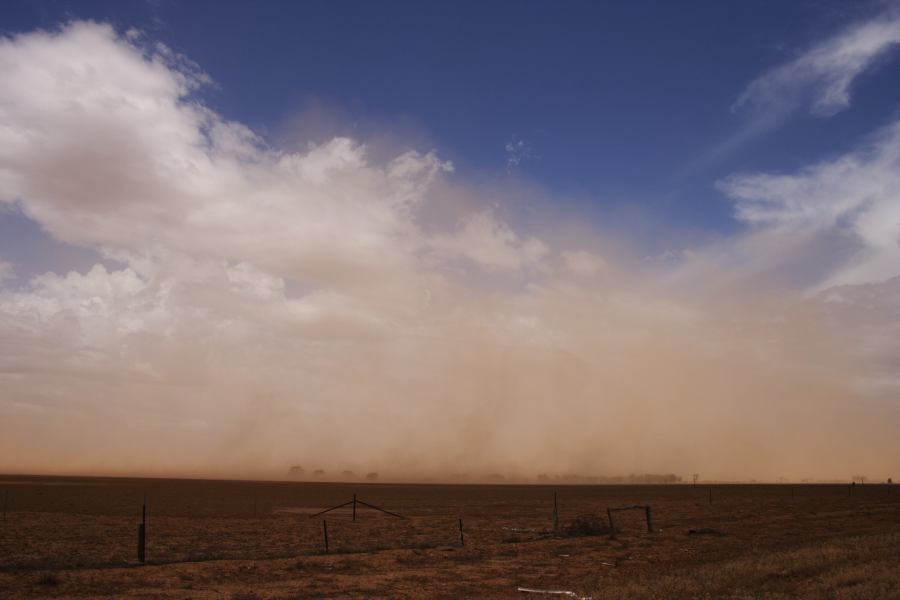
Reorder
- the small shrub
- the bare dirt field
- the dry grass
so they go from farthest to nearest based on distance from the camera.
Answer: the small shrub
the bare dirt field
the dry grass

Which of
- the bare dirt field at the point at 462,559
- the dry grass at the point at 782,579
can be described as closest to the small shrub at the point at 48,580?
the bare dirt field at the point at 462,559

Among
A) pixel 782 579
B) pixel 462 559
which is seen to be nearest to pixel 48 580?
→ pixel 462 559

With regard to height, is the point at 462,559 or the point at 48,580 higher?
the point at 48,580

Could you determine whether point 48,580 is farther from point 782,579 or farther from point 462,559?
point 782,579

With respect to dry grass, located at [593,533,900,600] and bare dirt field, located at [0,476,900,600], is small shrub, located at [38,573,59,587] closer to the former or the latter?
bare dirt field, located at [0,476,900,600]

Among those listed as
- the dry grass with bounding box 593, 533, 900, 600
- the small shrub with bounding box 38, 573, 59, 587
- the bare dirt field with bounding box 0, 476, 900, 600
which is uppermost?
the dry grass with bounding box 593, 533, 900, 600

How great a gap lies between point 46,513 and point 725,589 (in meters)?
60.8

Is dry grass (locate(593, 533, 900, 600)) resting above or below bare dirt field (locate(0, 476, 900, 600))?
above

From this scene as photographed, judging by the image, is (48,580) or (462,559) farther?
(462,559)

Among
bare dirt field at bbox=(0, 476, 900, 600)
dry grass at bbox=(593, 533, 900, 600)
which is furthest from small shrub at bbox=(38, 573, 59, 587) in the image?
dry grass at bbox=(593, 533, 900, 600)

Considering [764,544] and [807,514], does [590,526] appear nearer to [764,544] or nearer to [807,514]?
[764,544]

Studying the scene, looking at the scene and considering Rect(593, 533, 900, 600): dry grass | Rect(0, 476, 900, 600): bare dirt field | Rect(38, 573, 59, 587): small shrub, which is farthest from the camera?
Rect(38, 573, 59, 587): small shrub

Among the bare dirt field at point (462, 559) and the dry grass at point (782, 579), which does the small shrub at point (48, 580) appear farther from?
the dry grass at point (782, 579)

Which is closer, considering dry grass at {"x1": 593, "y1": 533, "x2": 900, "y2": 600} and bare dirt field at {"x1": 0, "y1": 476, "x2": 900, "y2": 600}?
dry grass at {"x1": 593, "y1": 533, "x2": 900, "y2": 600}
